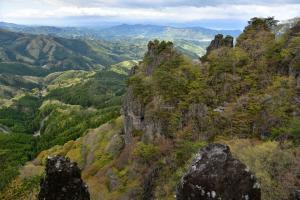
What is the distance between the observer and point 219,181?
18219 mm

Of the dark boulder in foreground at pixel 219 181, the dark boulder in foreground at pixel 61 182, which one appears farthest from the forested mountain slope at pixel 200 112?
the dark boulder in foreground at pixel 219 181

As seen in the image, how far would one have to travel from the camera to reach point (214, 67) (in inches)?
4373

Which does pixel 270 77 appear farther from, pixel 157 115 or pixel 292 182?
pixel 292 182

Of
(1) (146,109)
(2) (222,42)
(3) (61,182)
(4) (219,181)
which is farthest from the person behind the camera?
(2) (222,42)

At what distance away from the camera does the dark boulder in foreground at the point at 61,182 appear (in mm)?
23641

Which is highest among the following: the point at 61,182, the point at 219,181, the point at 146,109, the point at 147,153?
the point at 219,181

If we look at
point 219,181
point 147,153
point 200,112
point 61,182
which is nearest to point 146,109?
point 147,153

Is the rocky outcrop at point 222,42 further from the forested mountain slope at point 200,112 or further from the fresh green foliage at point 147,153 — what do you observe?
the fresh green foliage at point 147,153

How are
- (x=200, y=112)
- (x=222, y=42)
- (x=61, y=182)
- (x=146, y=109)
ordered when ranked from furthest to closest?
1. (x=222, y=42)
2. (x=146, y=109)
3. (x=200, y=112)
4. (x=61, y=182)

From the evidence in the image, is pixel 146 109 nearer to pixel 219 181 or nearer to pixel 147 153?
pixel 147 153

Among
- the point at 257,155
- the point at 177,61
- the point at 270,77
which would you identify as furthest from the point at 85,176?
the point at 257,155

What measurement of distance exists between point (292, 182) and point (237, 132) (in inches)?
1342

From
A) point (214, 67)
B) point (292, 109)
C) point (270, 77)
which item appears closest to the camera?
point (292, 109)

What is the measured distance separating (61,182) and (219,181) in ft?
33.5
